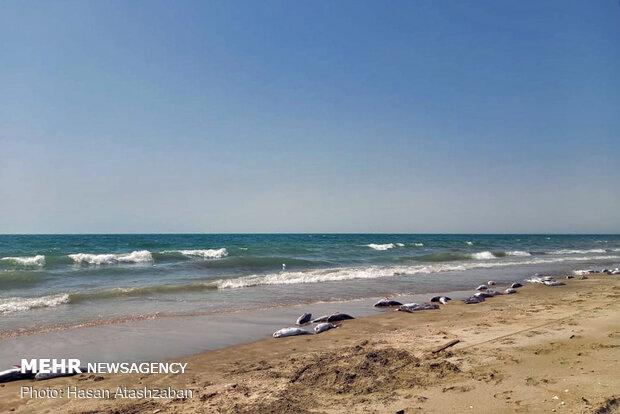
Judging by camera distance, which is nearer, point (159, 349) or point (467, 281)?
point (159, 349)

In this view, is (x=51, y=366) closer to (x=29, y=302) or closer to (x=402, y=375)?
(x=402, y=375)

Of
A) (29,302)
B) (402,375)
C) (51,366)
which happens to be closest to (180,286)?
(29,302)

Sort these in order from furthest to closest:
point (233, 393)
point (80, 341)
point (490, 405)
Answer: point (80, 341), point (233, 393), point (490, 405)

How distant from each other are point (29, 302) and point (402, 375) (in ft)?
38.0

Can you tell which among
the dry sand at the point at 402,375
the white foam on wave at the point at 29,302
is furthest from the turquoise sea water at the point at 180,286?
the dry sand at the point at 402,375

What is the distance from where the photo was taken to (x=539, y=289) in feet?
52.3

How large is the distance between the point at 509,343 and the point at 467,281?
1235 cm

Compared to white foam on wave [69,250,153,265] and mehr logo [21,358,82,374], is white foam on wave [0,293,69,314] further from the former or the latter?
white foam on wave [69,250,153,265]

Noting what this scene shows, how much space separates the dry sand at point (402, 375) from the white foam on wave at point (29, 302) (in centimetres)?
671

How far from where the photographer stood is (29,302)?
12352 mm

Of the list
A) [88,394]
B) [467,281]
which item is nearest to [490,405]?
[88,394]

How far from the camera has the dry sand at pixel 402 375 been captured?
15.6ft

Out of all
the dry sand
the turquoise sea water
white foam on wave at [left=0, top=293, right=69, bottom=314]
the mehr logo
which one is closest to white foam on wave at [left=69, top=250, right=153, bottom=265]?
the turquoise sea water

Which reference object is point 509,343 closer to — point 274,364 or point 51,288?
point 274,364
